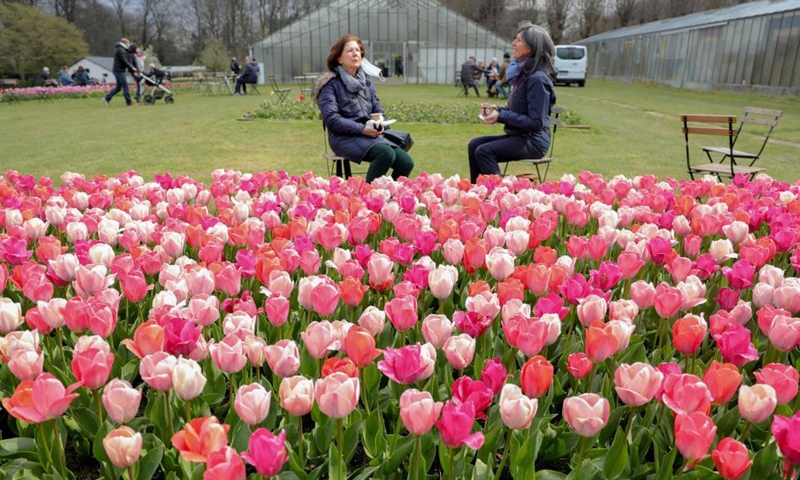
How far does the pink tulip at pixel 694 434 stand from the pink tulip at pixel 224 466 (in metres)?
0.85

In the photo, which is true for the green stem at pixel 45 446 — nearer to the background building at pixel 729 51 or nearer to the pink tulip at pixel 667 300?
the pink tulip at pixel 667 300

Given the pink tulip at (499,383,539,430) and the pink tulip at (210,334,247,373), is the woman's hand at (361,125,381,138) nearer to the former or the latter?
the pink tulip at (210,334,247,373)

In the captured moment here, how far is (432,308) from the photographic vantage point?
2.65 meters

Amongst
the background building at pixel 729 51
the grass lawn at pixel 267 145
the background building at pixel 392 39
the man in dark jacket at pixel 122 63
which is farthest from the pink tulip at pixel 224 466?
the background building at pixel 392 39

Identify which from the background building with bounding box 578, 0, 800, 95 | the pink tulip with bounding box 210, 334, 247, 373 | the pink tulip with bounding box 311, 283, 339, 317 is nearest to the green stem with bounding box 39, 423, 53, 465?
the pink tulip with bounding box 210, 334, 247, 373

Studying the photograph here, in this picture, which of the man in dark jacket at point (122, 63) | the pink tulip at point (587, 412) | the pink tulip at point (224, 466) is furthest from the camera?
the man in dark jacket at point (122, 63)

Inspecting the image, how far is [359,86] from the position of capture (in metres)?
5.74

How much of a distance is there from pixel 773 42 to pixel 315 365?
25.3 meters

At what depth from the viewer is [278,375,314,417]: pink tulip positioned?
140cm

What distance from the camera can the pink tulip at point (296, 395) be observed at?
1.40 metres

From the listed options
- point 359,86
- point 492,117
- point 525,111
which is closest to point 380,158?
point 359,86

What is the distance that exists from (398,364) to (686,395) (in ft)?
2.08

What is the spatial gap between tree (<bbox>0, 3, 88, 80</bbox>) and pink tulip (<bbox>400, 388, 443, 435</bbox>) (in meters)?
45.9

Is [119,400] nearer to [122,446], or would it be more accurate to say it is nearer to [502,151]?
[122,446]
